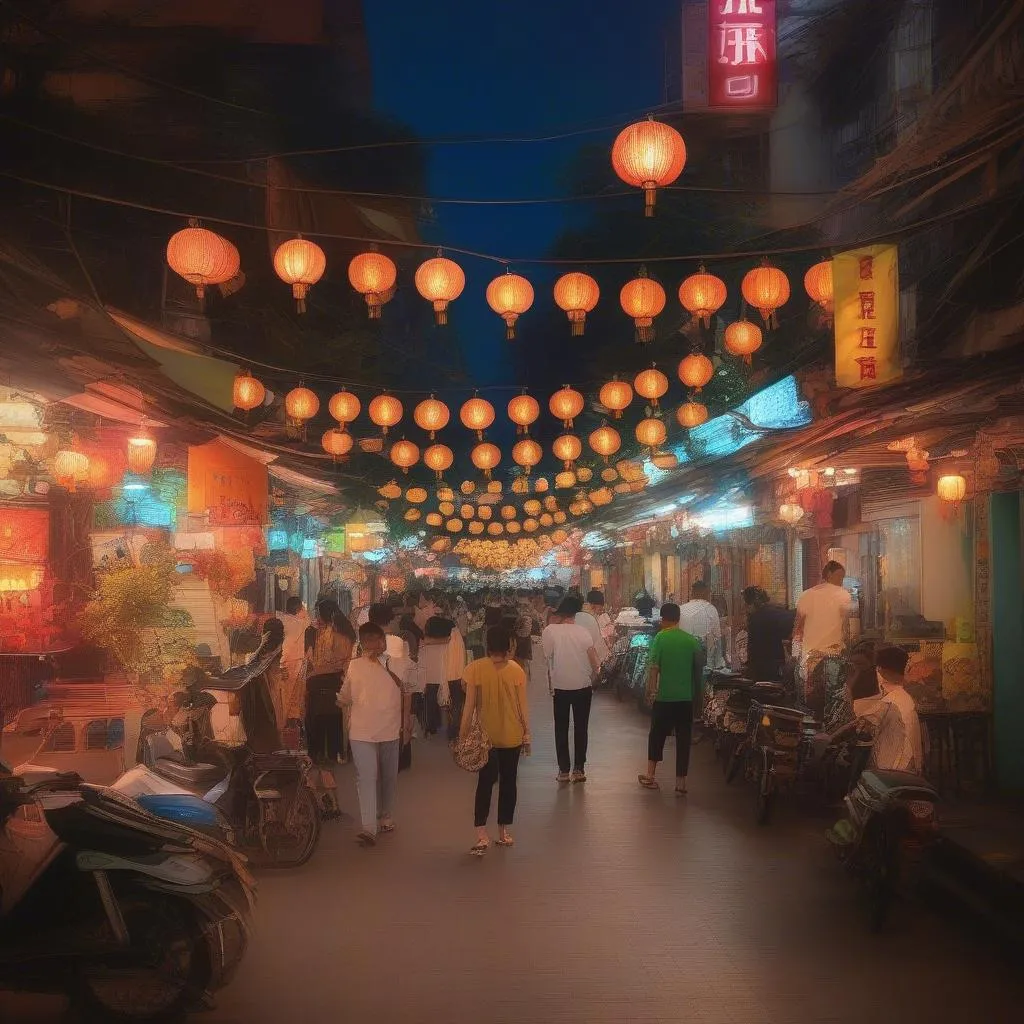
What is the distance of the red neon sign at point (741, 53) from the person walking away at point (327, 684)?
790 cm

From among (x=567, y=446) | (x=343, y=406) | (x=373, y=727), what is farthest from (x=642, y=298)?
(x=567, y=446)

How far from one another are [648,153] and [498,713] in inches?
198

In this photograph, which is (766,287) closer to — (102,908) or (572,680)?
(572,680)

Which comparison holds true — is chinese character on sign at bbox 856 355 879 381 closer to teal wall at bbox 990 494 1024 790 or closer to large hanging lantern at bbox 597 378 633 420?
teal wall at bbox 990 494 1024 790

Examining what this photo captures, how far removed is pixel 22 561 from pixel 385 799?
6.54 m

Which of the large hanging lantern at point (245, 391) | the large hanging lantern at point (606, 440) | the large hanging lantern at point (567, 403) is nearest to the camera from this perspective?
the large hanging lantern at point (245, 391)

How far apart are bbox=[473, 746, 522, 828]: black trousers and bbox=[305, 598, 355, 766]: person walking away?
4350 mm

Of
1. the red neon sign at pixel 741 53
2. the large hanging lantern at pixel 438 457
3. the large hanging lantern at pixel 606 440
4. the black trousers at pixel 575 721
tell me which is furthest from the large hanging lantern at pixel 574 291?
the large hanging lantern at pixel 438 457

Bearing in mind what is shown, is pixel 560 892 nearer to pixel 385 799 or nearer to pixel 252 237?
pixel 385 799

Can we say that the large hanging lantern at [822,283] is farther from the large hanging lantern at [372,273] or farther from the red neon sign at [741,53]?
the large hanging lantern at [372,273]

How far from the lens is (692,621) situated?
15.7 m

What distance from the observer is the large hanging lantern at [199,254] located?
32.3ft


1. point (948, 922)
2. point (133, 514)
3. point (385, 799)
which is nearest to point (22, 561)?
point (133, 514)

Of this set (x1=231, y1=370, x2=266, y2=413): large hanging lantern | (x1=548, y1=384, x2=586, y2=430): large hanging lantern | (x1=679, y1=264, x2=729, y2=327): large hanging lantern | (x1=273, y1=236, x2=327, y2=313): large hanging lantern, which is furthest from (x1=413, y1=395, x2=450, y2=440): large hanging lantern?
(x1=273, y1=236, x2=327, y2=313): large hanging lantern
